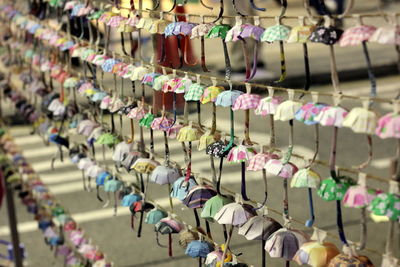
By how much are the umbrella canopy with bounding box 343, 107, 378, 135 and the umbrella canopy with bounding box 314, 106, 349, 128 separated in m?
0.02

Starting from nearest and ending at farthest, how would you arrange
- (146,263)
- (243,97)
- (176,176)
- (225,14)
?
1. (243,97)
2. (225,14)
3. (176,176)
4. (146,263)

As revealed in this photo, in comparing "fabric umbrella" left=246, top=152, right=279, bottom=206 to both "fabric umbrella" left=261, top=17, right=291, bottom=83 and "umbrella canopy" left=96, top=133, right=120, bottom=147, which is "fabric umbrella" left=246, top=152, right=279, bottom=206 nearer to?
"fabric umbrella" left=261, top=17, right=291, bottom=83

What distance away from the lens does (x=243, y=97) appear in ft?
3.39

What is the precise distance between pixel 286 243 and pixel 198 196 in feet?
0.80

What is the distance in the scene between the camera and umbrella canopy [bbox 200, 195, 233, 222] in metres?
1.13

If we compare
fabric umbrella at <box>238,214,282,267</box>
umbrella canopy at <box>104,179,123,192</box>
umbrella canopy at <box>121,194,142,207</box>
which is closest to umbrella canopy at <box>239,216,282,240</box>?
fabric umbrella at <box>238,214,282,267</box>

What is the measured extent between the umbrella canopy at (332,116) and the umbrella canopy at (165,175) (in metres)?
0.48

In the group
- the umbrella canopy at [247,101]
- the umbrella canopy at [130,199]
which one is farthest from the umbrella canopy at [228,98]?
the umbrella canopy at [130,199]

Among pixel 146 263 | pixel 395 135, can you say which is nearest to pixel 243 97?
pixel 395 135

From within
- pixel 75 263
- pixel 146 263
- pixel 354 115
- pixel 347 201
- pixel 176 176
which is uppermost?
pixel 354 115

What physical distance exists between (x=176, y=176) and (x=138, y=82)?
0.26m

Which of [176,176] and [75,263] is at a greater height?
[176,176]

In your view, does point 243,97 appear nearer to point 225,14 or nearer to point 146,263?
point 225,14

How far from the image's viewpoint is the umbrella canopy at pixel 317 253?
911 millimetres
